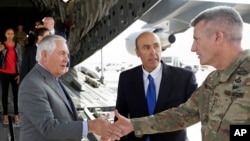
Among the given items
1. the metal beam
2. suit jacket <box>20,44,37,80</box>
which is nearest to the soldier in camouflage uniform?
suit jacket <box>20,44,37,80</box>

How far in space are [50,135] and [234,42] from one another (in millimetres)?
1074

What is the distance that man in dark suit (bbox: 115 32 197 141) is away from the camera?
2361 mm

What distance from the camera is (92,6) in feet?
25.1

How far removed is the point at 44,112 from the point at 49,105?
0.21ft

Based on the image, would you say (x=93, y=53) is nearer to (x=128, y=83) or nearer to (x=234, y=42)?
(x=128, y=83)

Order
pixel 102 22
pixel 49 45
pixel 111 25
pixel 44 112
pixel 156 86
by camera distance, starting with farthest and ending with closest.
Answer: pixel 102 22 → pixel 111 25 → pixel 156 86 → pixel 49 45 → pixel 44 112

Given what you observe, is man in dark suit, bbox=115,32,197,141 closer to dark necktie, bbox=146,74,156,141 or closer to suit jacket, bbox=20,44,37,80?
dark necktie, bbox=146,74,156,141

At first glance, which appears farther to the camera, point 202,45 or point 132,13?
point 132,13

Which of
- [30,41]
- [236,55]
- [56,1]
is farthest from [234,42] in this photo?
[56,1]

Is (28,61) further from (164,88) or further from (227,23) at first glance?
(227,23)

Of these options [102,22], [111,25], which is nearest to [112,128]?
[111,25]

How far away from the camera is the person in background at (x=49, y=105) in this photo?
6.49 feet

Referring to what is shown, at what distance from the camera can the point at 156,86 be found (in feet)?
7.91

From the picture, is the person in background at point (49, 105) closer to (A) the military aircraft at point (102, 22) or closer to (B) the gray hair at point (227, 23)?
(B) the gray hair at point (227, 23)
